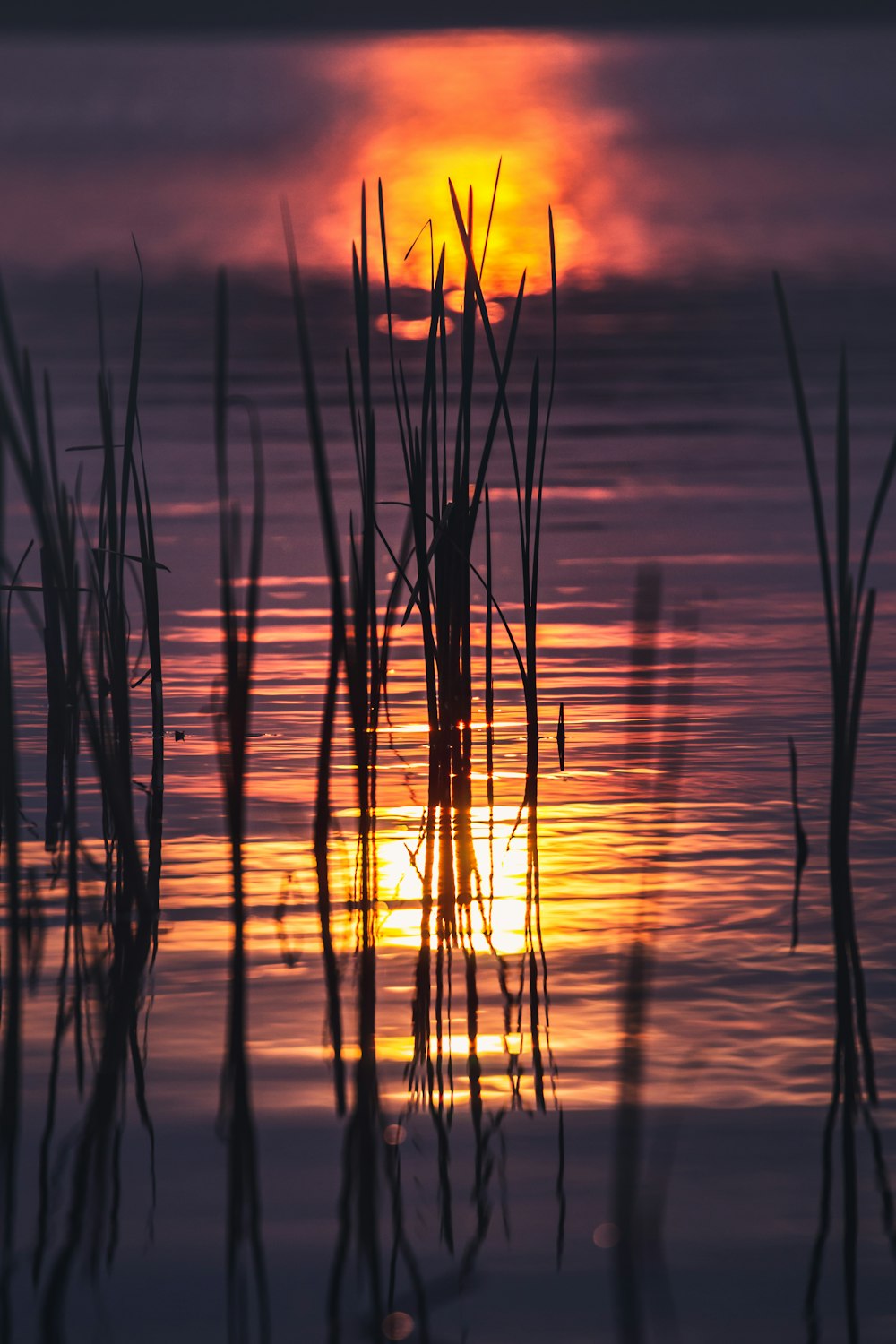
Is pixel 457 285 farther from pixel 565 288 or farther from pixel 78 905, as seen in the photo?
pixel 78 905

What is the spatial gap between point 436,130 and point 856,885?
25.2 m

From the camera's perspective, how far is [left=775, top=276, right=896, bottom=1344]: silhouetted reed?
3.86 feet

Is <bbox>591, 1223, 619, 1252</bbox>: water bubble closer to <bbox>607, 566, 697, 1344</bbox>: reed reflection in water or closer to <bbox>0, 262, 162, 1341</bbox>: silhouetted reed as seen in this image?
<bbox>607, 566, 697, 1344</bbox>: reed reflection in water

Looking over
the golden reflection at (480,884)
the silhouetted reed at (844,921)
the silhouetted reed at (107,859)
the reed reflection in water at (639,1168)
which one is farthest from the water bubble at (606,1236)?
the golden reflection at (480,884)

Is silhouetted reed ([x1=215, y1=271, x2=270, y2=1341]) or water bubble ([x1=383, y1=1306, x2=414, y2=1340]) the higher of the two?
silhouetted reed ([x1=215, y1=271, x2=270, y2=1341])

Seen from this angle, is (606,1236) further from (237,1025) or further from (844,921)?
(844,921)

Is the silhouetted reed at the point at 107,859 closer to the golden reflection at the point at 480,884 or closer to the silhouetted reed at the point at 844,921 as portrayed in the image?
the golden reflection at the point at 480,884

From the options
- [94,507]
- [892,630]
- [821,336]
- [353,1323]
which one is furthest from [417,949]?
[821,336]

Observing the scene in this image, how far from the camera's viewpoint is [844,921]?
1721mm

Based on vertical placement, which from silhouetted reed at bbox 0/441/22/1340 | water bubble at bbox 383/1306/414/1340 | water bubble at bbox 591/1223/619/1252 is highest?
silhouetted reed at bbox 0/441/22/1340

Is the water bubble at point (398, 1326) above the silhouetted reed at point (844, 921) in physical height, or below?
below

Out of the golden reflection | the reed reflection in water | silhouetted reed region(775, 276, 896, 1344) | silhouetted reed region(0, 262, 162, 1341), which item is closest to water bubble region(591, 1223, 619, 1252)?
the reed reflection in water

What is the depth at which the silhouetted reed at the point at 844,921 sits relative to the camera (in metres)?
1.18

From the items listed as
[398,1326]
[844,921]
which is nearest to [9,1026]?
[398,1326]
